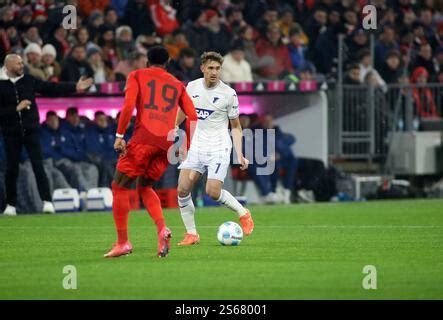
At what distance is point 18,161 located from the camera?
19.7 m

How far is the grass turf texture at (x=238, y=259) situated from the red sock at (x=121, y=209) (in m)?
0.29

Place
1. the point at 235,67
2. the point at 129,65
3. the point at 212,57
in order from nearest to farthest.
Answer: the point at 212,57, the point at 129,65, the point at 235,67

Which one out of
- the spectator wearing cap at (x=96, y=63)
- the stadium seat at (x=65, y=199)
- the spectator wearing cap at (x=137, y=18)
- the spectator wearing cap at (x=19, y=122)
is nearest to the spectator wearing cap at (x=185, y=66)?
the spectator wearing cap at (x=96, y=63)

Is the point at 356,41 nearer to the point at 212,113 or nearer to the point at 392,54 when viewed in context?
the point at 392,54

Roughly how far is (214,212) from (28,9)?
5703 millimetres

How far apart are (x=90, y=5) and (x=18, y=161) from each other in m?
5.66

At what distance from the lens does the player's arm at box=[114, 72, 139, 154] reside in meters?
12.3

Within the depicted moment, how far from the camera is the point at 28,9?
74.4ft

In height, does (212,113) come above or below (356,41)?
below

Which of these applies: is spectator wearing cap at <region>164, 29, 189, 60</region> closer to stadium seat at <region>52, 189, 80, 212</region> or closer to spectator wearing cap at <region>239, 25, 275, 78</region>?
spectator wearing cap at <region>239, 25, 275, 78</region>

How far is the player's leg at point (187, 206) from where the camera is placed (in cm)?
1435

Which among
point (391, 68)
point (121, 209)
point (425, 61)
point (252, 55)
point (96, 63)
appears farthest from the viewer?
point (425, 61)

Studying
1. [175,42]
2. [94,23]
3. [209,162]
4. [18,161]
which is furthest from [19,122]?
[209,162]

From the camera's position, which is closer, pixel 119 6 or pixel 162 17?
pixel 162 17
